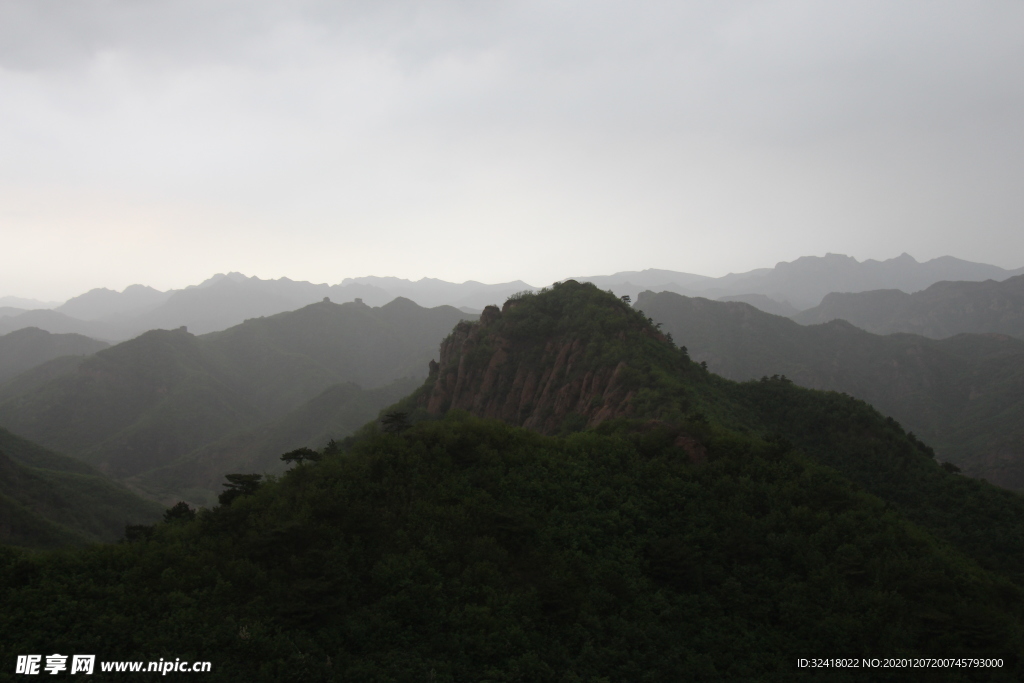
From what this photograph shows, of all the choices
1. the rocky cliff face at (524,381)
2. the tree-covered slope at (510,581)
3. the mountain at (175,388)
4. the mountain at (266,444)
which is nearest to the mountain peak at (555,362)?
the rocky cliff face at (524,381)

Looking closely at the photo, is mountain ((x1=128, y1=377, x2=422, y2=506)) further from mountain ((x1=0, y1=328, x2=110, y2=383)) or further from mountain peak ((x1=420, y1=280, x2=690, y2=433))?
mountain ((x1=0, y1=328, x2=110, y2=383))

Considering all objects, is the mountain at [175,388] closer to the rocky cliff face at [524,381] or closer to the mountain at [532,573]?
the rocky cliff face at [524,381]

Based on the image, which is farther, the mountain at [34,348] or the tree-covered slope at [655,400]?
the mountain at [34,348]

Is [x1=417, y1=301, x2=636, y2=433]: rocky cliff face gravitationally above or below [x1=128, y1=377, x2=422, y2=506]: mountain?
above

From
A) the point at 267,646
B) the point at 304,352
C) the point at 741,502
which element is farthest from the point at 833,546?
the point at 304,352

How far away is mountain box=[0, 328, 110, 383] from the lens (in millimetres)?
161250

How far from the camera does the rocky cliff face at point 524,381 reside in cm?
3556

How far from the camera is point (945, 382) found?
121m

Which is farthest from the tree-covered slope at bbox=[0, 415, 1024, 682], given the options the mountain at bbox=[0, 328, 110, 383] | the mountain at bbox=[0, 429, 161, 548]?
the mountain at bbox=[0, 328, 110, 383]

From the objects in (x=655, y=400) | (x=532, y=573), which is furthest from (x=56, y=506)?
(x=655, y=400)

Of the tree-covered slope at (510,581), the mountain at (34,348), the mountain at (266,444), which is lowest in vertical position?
the mountain at (266,444)

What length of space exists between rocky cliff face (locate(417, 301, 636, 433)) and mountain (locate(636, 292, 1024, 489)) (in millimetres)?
72745

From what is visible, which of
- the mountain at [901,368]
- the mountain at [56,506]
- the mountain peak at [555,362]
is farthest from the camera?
the mountain at [901,368]

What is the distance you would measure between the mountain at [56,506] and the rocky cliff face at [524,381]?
1186 inches
